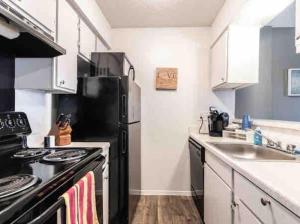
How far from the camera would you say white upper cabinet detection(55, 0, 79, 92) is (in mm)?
1655

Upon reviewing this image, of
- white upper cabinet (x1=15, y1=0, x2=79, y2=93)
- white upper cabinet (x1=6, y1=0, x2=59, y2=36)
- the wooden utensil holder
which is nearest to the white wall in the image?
the wooden utensil holder

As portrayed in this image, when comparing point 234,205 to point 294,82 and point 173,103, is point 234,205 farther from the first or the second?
point 173,103

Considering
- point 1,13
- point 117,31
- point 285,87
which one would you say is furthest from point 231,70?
point 1,13

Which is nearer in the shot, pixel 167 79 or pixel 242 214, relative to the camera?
pixel 242 214

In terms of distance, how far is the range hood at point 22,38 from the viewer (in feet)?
3.34

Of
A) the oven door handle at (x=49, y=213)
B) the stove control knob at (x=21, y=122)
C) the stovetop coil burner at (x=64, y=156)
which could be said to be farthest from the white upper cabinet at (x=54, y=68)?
the oven door handle at (x=49, y=213)

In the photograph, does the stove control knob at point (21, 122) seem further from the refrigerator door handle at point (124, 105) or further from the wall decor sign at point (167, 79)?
the wall decor sign at point (167, 79)

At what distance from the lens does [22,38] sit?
127 centimetres

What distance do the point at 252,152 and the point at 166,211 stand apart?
4.28 ft

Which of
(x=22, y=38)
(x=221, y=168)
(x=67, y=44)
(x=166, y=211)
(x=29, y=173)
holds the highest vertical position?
(x=67, y=44)

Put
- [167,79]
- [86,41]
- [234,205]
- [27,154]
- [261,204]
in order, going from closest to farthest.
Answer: [261,204]
[234,205]
[27,154]
[86,41]
[167,79]

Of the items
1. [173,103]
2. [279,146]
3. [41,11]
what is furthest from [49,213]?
[173,103]

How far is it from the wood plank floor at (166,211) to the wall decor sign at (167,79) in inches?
60.1

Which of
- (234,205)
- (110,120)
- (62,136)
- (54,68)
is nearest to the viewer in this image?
(234,205)
